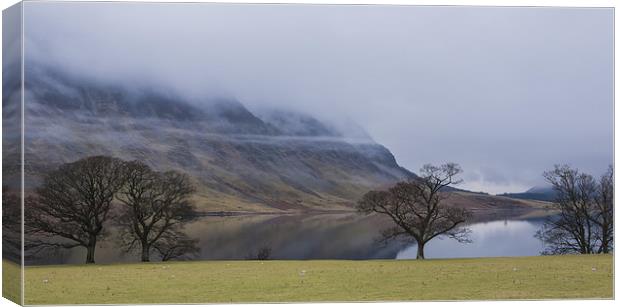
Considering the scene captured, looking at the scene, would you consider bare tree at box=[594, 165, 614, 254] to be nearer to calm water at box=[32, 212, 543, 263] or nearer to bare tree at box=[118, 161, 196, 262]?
calm water at box=[32, 212, 543, 263]

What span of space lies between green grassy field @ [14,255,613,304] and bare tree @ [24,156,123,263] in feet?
1.69

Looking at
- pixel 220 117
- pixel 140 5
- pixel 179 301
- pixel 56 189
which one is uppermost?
pixel 140 5

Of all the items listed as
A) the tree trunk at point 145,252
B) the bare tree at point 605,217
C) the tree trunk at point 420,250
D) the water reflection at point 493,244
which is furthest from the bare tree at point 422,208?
the tree trunk at point 145,252

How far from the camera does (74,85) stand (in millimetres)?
19438

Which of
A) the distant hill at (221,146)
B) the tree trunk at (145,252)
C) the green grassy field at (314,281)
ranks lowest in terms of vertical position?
the green grassy field at (314,281)

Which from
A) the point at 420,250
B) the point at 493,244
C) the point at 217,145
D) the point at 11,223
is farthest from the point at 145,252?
the point at 493,244

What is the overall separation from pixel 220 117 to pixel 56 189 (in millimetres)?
3122

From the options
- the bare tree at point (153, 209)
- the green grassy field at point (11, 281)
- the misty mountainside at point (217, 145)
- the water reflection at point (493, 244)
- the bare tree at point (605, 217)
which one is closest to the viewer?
the green grassy field at point (11, 281)

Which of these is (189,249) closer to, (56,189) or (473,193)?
(56,189)

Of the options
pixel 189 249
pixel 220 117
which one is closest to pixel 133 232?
pixel 189 249

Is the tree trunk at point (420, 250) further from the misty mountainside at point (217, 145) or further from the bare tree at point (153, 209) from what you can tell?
the bare tree at point (153, 209)

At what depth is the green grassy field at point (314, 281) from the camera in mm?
19094

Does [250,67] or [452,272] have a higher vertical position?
[250,67]

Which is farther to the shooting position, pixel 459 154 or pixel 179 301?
pixel 459 154
